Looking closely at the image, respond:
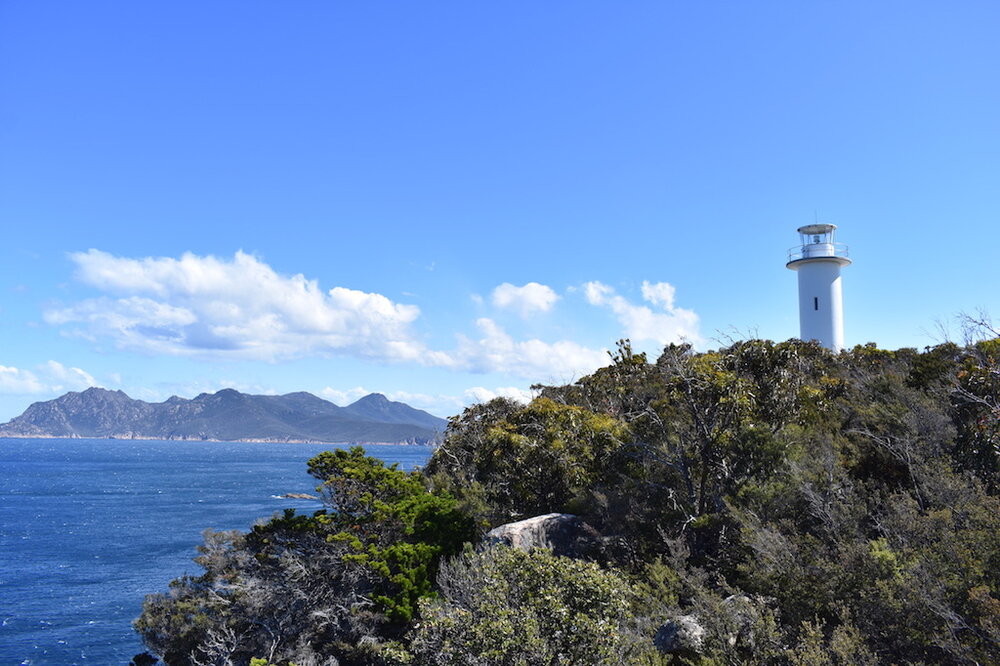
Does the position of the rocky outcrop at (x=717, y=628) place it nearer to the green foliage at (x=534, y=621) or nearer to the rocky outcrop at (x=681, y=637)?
the rocky outcrop at (x=681, y=637)

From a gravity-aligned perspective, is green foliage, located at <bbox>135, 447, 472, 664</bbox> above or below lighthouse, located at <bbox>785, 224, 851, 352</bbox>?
below

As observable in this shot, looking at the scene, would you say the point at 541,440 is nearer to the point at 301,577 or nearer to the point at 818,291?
the point at 301,577

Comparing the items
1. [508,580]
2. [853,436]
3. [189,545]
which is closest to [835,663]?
[508,580]

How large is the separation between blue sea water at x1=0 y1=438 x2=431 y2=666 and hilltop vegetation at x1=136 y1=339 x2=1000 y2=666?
28.8 ft

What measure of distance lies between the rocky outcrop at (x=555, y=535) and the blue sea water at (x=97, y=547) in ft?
43.4

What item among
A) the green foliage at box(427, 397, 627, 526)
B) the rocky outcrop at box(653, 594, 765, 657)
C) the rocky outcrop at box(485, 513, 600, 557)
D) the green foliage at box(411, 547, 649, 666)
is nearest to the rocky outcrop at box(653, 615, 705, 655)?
the rocky outcrop at box(653, 594, 765, 657)

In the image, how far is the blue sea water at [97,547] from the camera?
28359 millimetres

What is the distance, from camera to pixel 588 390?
85.8ft

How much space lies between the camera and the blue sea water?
28359 mm

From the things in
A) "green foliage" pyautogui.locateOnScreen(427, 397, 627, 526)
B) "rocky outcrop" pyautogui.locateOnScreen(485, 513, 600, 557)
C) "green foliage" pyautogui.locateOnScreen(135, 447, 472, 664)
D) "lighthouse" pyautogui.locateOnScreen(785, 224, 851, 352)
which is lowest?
"green foliage" pyautogui.locateOnScreen(135, 447, 472, 664)

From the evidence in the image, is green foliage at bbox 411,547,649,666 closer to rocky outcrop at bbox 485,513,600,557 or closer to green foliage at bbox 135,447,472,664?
rocky outcrop at bbox 485,513,600,557

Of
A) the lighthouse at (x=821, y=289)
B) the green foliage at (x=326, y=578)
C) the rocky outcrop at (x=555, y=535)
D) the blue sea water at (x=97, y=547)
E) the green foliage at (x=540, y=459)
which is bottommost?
the blue sea water at (x=97, y=547)

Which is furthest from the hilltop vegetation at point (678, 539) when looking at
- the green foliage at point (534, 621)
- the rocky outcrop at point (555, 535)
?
the rocky outcrop at point (555, 535)

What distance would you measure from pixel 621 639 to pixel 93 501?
7987 cm
